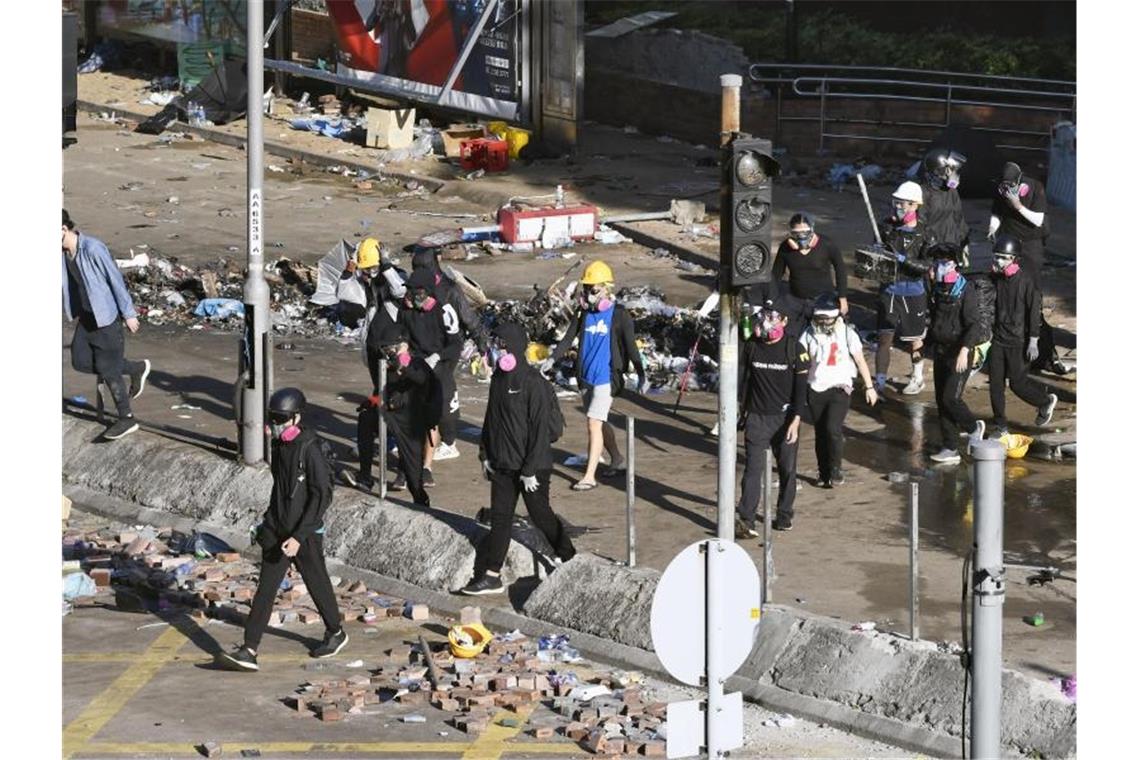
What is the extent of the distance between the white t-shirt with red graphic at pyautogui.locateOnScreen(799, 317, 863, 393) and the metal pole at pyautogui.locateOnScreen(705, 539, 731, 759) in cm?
608

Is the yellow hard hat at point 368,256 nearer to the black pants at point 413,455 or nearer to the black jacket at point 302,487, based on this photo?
the black pants at point 413,455

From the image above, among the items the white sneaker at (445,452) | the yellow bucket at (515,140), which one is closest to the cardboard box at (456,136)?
the yellow bucket at (515,140)

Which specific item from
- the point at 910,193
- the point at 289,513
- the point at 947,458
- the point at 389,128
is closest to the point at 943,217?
the point at 910,193

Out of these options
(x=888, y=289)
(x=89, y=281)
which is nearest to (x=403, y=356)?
(x=89, y=281)

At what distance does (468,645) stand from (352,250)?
389 inches

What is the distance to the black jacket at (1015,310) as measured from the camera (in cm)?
1803

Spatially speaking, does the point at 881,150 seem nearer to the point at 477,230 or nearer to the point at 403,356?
the point at 477,230

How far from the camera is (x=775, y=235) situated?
26031 mm

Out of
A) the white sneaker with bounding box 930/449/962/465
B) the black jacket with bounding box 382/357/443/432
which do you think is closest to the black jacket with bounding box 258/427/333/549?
the black jacket with bounding box 382/357/443/432

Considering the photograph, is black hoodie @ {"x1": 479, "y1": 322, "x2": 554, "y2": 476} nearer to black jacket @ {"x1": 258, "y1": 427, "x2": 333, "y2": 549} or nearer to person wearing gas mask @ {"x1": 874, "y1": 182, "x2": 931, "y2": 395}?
black jacket @ {"x1": 258, "y1": 427, "x2": 333, "y2": 549}

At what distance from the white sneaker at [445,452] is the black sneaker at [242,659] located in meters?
4.03

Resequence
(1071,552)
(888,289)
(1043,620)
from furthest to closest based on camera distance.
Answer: (888,289), (1071,552), (1043,620)

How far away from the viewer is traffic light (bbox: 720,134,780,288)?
12281mm

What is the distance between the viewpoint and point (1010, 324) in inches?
712
